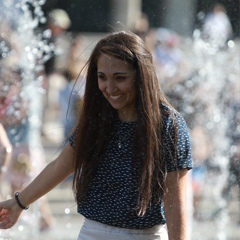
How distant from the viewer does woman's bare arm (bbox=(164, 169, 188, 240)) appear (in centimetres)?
332

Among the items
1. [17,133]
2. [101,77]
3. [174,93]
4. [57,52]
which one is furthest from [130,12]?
[101,77]

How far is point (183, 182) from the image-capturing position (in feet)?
11.0

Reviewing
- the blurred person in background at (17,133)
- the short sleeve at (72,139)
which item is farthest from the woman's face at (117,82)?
the blurred person in background at (17,133)

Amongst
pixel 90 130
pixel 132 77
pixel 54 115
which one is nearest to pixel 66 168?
pixel 90 130

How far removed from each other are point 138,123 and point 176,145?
0.16 metres

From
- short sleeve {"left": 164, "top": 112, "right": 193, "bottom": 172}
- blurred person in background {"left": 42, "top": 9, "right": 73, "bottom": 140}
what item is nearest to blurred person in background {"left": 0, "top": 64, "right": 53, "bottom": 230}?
blurred person in background {"left": 42, "top": 9, "right": 73, "bottom": 140}

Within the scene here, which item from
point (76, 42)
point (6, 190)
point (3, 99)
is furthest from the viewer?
point (76, 42)

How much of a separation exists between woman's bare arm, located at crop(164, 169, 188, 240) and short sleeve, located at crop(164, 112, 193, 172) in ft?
0.10

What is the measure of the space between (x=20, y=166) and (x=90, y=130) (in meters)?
4.06

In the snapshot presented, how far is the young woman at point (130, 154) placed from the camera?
131 inches

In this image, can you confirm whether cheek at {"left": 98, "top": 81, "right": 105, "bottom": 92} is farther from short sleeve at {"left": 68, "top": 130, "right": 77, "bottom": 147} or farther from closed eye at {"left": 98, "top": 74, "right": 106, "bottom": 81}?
short sleeve at {"left": 68, "top": 130, "right": 77, "bottom": 147}

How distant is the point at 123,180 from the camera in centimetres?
338

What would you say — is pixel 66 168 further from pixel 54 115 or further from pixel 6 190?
pixel 54 115

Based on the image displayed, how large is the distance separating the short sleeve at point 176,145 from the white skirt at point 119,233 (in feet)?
0.79
